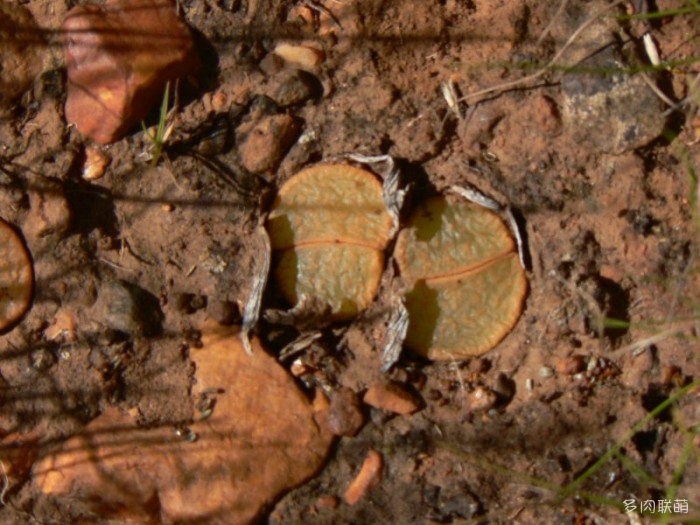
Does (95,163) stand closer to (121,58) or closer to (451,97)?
(121,58)

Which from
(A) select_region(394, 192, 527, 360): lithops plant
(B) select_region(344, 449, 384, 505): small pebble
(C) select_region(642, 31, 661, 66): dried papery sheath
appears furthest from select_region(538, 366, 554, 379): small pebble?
(C) select_region(642, 31, 661, 66): dried papery sheath

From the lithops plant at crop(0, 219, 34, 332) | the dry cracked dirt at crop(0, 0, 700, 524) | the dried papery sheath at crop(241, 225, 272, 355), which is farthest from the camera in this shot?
the lithops plant at crop(0, 219, 34, 332)

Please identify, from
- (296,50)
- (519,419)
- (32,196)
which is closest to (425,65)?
(296,50)

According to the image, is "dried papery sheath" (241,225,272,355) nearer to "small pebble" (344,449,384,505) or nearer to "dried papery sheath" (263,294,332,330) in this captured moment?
"dried papery sheath" (263,294,332,330)

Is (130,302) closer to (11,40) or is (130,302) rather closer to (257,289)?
(257,289)

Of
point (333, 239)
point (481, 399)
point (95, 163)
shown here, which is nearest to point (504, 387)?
point (481, 399)

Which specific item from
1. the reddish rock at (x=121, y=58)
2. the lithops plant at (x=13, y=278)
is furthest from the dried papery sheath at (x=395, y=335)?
the lithops plant at (x=13, y=278)

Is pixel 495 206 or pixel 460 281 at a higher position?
pixel 495 206
